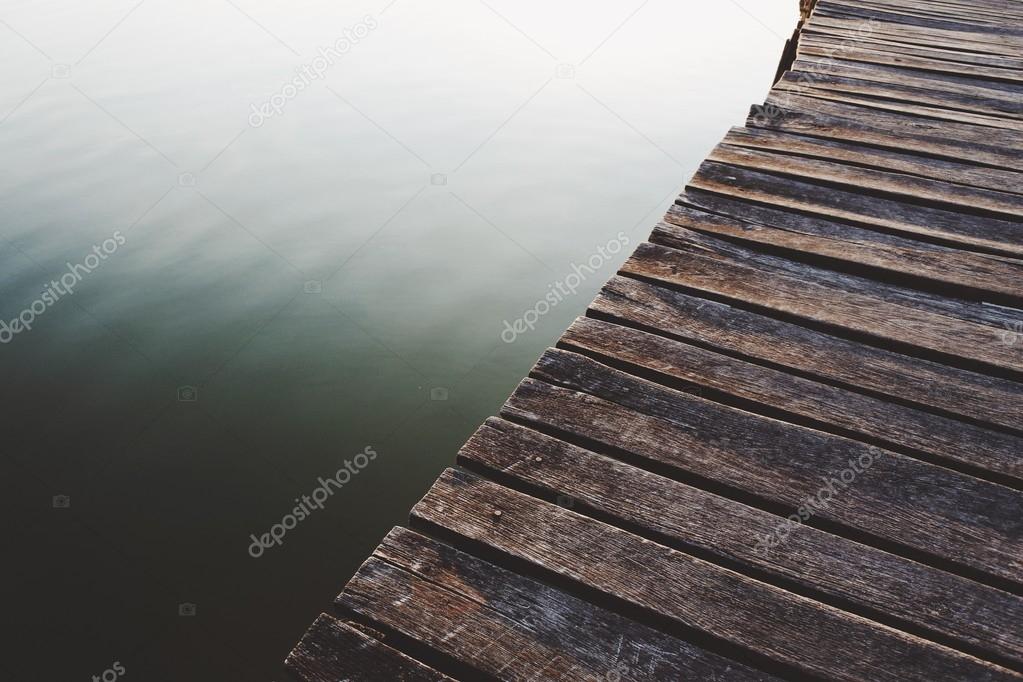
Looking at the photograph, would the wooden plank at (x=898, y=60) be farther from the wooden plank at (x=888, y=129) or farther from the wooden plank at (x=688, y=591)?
the wooden plank at (x=688, y=591)

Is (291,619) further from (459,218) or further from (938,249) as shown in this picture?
(459,218)

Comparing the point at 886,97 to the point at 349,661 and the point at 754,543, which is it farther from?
the point at 349,661

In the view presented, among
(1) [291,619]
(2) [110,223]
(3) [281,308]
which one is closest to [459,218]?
(3) [281,308]

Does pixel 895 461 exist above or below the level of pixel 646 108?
below

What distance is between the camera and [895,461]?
5.32 ft

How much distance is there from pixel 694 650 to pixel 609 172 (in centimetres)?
646

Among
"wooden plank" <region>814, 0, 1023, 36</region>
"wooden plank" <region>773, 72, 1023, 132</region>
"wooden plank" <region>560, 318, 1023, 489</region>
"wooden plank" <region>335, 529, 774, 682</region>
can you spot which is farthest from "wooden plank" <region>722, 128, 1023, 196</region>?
"wooden plank" <region>814, 0, 1023, 36</region>

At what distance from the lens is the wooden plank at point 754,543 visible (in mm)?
1322

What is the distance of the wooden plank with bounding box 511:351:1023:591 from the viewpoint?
146 centimetres

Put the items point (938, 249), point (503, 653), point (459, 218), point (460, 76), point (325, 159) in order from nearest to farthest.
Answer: point (503, 653), point (938, 249), point (459, 218), point (325, 159), point (460, 76)

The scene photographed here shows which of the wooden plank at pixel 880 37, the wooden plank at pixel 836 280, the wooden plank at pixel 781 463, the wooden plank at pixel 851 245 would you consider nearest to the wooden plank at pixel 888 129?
the wooden plank at pixel 851 245

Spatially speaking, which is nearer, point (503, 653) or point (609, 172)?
point (503, 653)

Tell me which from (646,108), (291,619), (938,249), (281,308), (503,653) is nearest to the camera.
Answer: (503,653)

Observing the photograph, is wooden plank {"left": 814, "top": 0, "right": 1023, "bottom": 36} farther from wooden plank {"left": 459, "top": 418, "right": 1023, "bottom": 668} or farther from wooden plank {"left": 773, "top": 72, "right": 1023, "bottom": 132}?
wooden plank {"left": 459, "top": 418, "right": 1023, "bottom": 668}
